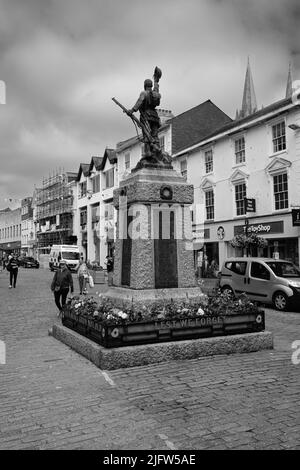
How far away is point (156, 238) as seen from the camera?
8219 mm

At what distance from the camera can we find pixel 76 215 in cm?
5906

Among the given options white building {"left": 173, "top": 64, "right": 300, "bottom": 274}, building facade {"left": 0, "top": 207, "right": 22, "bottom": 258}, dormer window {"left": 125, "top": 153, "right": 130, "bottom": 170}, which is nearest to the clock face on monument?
white building {"left": 173, "top": 64, "right": 300, "bottom": 274}

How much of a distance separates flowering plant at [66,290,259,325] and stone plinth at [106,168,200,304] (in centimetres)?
37

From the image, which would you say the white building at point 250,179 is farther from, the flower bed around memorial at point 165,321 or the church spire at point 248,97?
the church spire at point 248,97

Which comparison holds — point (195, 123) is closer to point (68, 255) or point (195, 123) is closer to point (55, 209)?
point (68, 255)

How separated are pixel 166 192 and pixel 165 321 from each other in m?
2.62

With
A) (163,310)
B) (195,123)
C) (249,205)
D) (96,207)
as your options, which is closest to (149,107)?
(163,310)

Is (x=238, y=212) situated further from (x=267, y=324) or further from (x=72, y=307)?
(x=72, y=307)

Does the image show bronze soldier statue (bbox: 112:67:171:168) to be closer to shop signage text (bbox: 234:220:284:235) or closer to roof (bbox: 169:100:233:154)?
shop signage text (bbox: 234:220:284:235)

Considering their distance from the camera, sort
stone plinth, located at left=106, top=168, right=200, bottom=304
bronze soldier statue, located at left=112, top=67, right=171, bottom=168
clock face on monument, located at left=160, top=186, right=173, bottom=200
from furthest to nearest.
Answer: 1. bronze soldier statue, located at left=112, top=67, right=171, bottom=168
2. clock face on monument, located at left=160, top=186, right=173, bottom=200
3. stone plinth, located at left=106, top=168, right=200, bottom=304

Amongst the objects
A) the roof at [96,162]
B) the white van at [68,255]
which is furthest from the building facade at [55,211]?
the white van at [68,255]

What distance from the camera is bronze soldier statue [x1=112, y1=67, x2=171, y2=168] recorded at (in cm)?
869

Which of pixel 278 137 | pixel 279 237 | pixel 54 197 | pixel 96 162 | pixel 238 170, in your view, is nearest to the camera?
pixel 279 237
